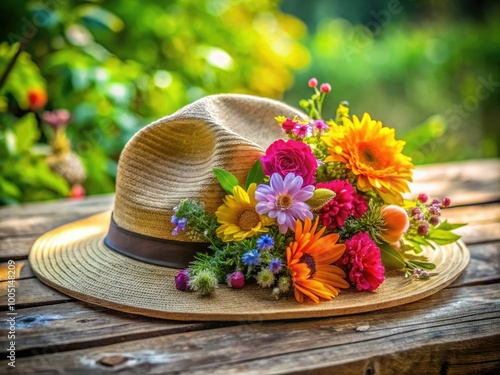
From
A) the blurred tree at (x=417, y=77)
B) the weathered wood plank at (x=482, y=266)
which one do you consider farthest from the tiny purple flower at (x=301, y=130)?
the blurred tree at (x=417, y=77)

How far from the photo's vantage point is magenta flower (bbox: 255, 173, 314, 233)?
1437 mm

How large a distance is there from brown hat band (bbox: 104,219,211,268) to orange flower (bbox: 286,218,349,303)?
26 centimetres

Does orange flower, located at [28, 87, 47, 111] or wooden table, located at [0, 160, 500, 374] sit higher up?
orange flower, located at [28, 87, 47, 111]

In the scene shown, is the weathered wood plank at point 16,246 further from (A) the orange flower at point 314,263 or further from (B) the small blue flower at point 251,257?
(A) the orange flower at point 314,263

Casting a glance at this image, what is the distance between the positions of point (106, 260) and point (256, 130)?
58 centimetres

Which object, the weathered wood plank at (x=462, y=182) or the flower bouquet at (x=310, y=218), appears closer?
the flower bouquet at (x=310, y=218)

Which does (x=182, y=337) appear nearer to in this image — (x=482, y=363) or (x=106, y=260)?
(x=106, y=260)

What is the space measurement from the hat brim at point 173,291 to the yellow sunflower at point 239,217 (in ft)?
0.46

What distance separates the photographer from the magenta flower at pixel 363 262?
1472mm

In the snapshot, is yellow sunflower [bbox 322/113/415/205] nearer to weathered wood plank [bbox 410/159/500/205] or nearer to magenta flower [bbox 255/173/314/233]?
magenta flower [bbox 255/173/314/233]

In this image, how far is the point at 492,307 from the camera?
1548 millimetres

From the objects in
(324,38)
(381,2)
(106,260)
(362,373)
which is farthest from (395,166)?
(381,2)

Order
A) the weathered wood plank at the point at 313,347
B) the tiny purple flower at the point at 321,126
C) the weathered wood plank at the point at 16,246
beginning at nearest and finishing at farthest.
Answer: the weathered wood plank at the point at 313,347, the tiny purple flower at the point at 321,126, the weathered wood plank at the point at 16,246

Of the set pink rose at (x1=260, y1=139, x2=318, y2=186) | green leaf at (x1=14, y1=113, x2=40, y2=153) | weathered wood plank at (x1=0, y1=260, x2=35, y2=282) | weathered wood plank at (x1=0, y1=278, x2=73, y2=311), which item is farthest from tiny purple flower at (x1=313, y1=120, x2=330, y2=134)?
green leaf at (x1=14, y1=113, x2=40, y2=153)
